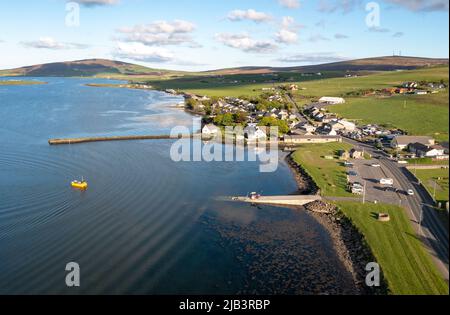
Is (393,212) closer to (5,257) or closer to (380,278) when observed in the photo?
(380,278)

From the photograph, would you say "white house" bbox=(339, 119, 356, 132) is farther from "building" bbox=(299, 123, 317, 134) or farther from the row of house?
the row of house

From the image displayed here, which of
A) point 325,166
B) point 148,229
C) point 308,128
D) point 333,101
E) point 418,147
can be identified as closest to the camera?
point 148,229

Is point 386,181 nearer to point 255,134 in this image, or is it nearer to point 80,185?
point 255,134

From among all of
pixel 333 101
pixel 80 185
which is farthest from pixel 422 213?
pixel 333 101

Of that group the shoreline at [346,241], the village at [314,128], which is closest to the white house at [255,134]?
the village at [314,128]

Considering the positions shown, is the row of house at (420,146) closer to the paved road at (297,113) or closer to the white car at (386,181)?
the white car at (386,181)

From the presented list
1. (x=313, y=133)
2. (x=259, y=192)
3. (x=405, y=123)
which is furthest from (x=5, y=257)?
(x=405, y=123)
